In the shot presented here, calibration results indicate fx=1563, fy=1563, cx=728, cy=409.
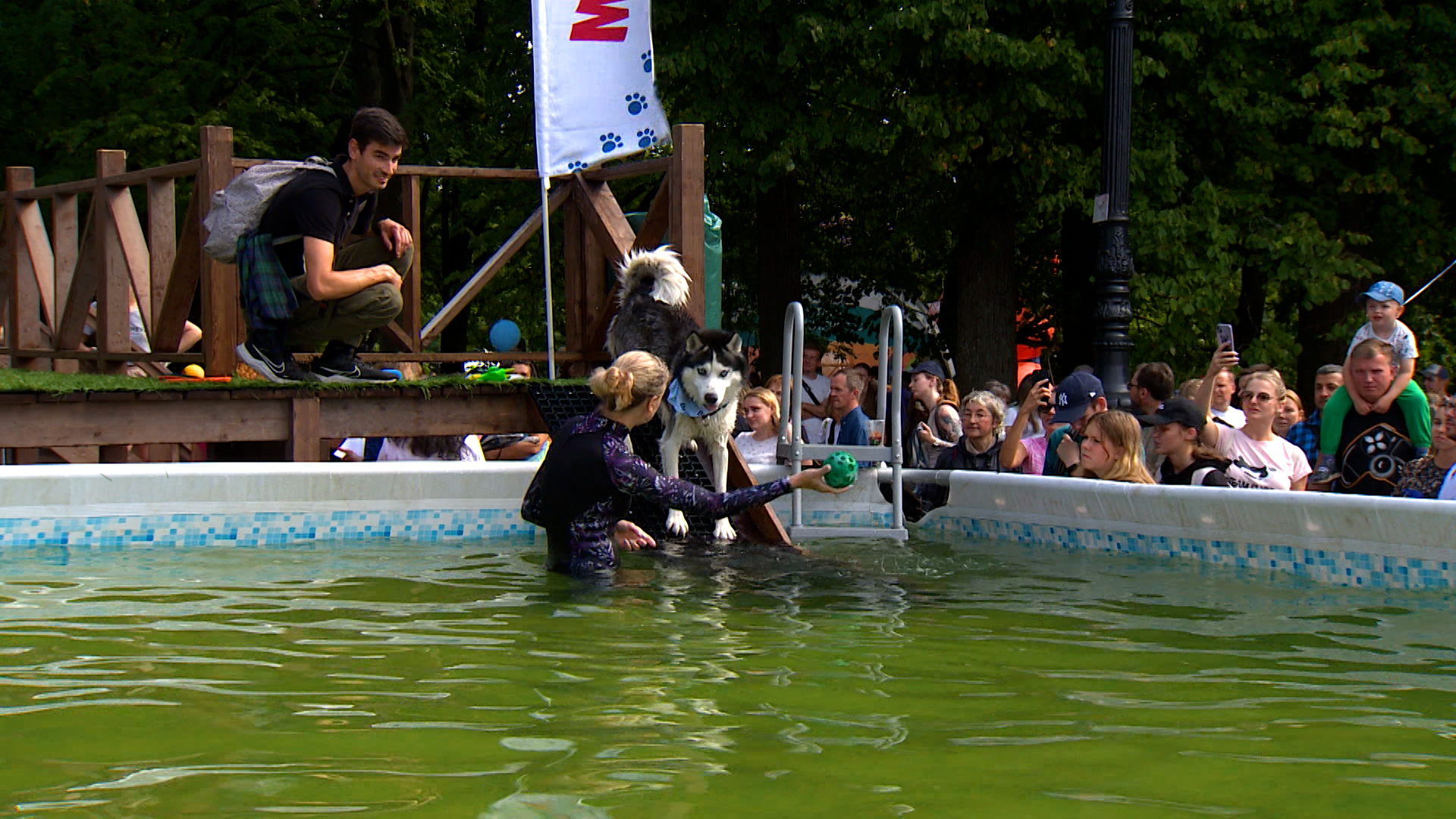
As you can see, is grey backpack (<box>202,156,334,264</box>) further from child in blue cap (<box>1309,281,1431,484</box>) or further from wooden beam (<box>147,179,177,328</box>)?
child in blue cap (<box>1309,281,1431,484</box>)

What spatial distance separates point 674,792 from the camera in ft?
12.1

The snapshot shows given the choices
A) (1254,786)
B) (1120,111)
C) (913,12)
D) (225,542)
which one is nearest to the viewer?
(1254,786)

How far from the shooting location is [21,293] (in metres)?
12.6

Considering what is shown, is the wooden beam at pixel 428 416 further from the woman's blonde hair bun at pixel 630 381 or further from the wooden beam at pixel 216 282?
the woman's blonde hair bun at pixel 630 381

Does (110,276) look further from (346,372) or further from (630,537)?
(630,537)

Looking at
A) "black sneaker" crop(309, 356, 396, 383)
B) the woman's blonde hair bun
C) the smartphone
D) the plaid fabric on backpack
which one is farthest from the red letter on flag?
Result: the woman's blonde hair bun

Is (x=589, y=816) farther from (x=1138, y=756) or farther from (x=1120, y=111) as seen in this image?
(x=1120, y=111)

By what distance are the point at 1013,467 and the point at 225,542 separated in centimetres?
479

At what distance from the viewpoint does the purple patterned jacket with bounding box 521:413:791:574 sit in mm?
6938

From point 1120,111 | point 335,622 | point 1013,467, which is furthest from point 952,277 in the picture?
point 335,622

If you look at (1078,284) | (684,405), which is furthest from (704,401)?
(1078,284)

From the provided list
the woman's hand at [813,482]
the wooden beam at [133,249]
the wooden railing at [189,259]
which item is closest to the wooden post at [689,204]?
the wooden railing at [189,259]

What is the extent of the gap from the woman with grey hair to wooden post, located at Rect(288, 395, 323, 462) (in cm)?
383

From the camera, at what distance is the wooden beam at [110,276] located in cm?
1050
